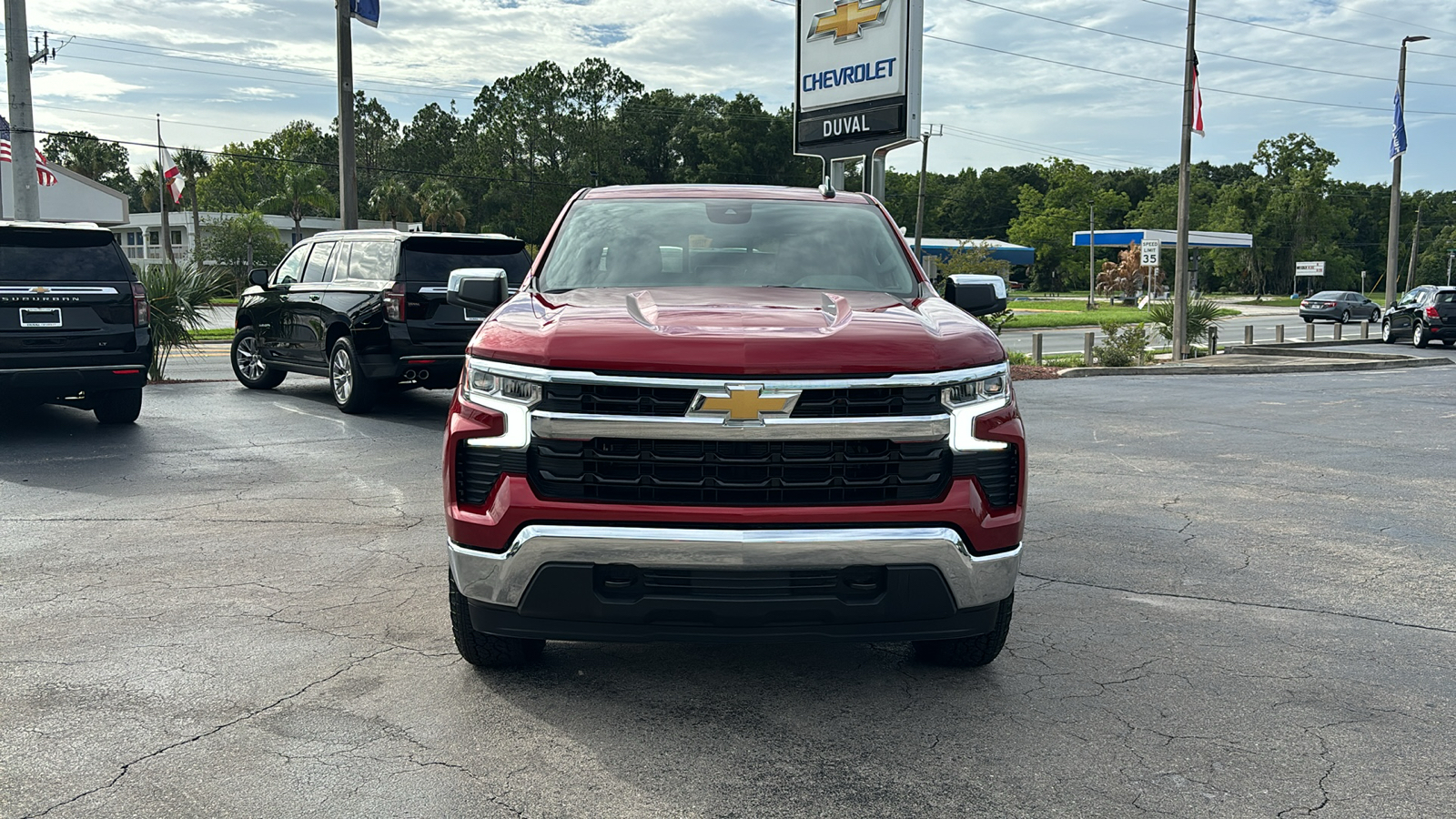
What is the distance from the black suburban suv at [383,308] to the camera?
38.3ft

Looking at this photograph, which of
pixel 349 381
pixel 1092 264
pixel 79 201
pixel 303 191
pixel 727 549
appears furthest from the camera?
pixel 303 191

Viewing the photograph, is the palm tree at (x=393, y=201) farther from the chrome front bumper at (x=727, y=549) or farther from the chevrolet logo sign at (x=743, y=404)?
the chevrolet logo sign at (x=743, y=404)

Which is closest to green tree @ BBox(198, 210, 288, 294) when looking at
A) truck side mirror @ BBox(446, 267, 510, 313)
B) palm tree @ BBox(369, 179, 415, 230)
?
palm tree @ BBox(369, 179, 415, 230)

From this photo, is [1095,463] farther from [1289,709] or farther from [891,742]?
[891,742]

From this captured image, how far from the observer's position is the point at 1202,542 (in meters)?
6.91

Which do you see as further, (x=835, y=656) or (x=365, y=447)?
(x=365, y=447)

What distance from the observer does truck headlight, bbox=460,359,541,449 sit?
3.69 m

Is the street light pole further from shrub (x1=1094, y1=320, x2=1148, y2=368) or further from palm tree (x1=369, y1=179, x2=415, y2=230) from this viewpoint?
palm tree (x1=369, y1=179, x2=415, y2=230)

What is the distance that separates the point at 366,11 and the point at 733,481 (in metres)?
19.2

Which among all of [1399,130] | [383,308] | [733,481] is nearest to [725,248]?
[733,481]

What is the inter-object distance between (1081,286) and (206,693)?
10586 cm

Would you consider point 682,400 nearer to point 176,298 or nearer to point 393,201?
point 176,298

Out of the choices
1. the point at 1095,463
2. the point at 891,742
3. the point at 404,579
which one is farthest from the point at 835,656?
the point at 1095,463

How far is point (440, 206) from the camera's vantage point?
79.3 meters
